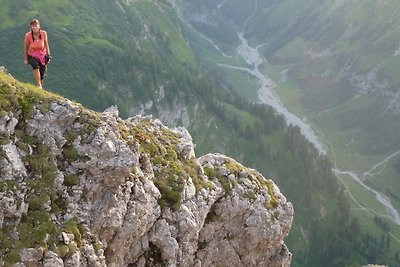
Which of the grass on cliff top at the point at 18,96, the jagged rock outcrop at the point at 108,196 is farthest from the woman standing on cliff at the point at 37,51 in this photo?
the jagged rock outcrop at the point at 108,196

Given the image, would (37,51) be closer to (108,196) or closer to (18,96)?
(18,96)

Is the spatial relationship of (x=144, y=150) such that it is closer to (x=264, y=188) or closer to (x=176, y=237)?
(x=176, y=237)

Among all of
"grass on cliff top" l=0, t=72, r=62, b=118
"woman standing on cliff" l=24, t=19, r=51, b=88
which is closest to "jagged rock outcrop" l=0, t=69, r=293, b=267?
"grass on cliff top" l=0, t=72, r=62, b=118

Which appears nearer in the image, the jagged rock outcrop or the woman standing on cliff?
the jagged rock outcrop

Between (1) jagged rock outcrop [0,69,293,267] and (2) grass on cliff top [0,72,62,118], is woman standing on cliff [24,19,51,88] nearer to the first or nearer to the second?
(2) grass on cliff top [0,72,62,118]

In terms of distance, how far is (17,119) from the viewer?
1309 inches

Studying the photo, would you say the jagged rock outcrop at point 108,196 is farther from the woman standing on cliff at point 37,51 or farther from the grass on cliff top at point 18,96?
the woman standing on cliff at point 37,51

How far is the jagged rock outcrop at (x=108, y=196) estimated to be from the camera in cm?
3061

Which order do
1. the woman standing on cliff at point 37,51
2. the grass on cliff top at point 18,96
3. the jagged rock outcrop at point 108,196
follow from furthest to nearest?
the woman standing on cliff at point 37,51 < the grass on cliff top at point 18,96 < the jagged rock outcrop at point 108,196

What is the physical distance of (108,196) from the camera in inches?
1383

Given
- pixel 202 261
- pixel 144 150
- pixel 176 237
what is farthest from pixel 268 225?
pixel 144 150

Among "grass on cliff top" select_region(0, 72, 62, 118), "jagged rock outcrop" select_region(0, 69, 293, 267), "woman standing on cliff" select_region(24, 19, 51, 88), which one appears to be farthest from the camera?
"woman standing on cliff" select_region(24, 19, 51, 88)

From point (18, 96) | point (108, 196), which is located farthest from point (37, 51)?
point (108, 196)

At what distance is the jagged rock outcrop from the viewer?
30609 mm
